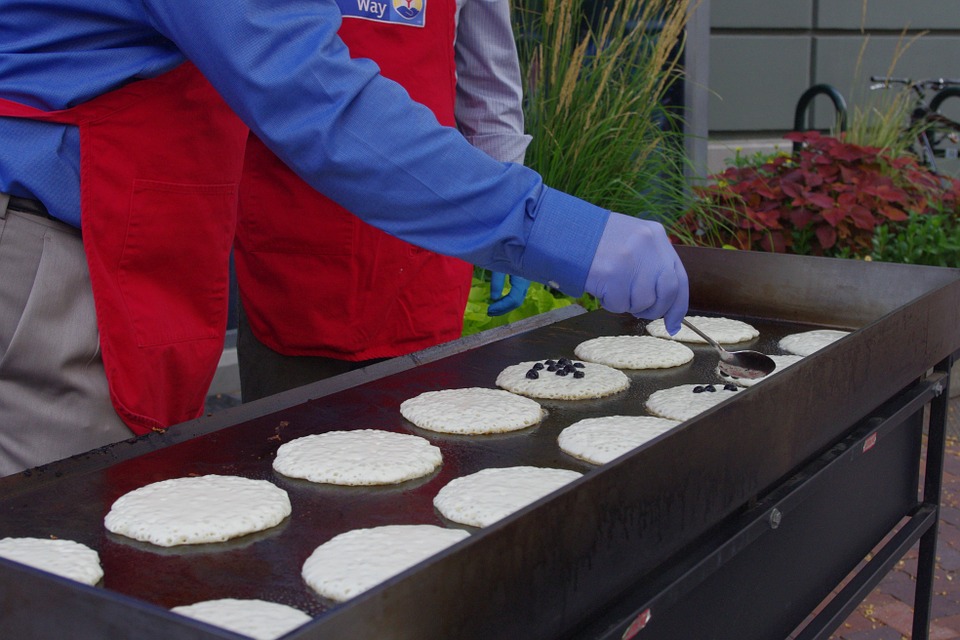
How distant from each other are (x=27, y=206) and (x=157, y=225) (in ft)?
0.72

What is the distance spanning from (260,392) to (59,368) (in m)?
1.03

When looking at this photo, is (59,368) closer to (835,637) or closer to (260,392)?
(260,392)

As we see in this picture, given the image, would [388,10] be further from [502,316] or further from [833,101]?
[833,101]

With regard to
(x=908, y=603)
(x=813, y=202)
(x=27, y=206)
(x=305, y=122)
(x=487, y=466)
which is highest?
(x=305, y=122)

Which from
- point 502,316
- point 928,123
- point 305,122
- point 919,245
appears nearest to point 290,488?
point 305,122

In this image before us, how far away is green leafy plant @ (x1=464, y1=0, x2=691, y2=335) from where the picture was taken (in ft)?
14.7

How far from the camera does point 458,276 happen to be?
2750mm

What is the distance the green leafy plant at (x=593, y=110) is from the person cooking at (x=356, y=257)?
1.56 metres

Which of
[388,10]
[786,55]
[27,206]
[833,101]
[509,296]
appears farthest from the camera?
[786,55]

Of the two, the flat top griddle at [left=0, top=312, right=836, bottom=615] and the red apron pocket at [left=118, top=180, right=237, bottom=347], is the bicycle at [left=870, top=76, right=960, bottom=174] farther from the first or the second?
the red apron pocket at [left=118, top=180, right=237, bottom=347]

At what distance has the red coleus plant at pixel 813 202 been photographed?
200 inches

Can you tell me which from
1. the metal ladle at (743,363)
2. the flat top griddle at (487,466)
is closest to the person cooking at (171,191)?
the flat top griddle at (487,466)

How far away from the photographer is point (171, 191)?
6.05 feet

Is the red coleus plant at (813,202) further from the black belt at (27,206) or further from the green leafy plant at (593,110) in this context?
the black belt at (27,206)
